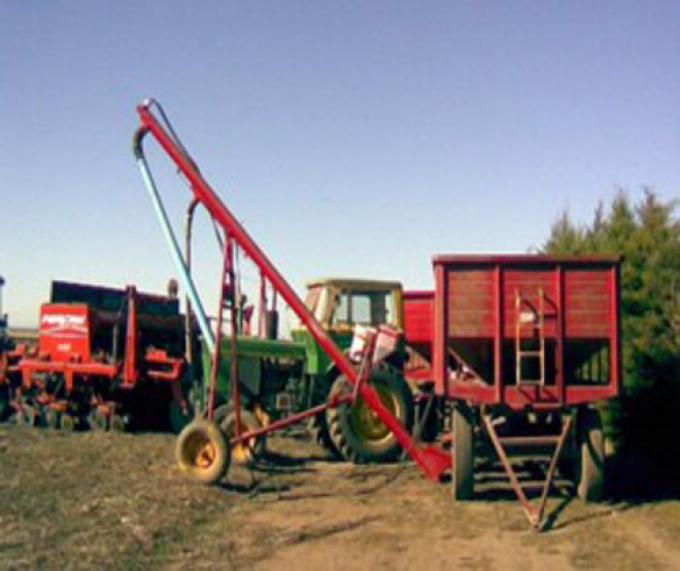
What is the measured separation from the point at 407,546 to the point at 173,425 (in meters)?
8.29

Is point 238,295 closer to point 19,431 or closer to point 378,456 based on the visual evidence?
point 378,456

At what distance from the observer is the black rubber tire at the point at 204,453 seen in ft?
32.3

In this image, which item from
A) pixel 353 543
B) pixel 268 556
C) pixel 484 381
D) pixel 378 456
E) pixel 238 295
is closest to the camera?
pixel 268 556

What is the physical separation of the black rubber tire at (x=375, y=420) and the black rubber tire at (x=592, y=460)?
3.15 m

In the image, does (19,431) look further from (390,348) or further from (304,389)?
(390,348)

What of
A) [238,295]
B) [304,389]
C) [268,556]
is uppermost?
[238,295]

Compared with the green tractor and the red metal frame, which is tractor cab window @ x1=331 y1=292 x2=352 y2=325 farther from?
the red metal frame

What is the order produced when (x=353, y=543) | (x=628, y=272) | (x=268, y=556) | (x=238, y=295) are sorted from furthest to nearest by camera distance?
1. (x=628, y=272)
2. (x=238, y=295)
3. (x=353, y=543)
4. (x=268, y=556)

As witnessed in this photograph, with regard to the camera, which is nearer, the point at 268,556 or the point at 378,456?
the point at 268,556

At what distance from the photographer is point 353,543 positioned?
7.62 m

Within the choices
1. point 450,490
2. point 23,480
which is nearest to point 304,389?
point 450,490

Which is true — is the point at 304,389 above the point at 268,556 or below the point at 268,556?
above

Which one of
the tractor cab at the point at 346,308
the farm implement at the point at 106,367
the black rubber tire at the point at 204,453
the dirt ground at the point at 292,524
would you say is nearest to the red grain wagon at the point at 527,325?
the dirt ground at the point at 292,524

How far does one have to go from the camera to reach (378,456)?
12000mm
